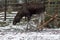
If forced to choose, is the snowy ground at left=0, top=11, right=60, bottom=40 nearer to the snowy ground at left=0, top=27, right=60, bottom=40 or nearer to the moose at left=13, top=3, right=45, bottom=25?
the snowy ground at left=0, top=27, right=60, bottom=40

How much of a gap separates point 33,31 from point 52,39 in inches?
68.9

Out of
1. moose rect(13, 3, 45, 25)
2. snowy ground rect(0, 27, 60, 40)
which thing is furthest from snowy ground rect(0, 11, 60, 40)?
moose rect(13, 3, 45, 25)

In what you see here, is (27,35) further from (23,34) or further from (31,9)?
(31,9)

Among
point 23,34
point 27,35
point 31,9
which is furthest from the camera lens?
point 31,9

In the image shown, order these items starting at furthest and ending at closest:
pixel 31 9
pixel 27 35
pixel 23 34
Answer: pixel 31 9 < pixel 23 34 < pixel 27 35

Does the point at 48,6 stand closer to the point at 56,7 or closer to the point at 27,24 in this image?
the point at 56,7

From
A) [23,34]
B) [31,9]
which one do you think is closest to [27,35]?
[23,34]

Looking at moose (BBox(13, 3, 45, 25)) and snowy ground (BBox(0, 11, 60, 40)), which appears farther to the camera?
moose (BBox(13, 3, 45, 25))

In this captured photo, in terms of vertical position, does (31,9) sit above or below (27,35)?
above

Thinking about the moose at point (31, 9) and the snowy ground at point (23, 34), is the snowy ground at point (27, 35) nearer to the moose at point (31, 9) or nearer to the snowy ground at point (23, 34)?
the snowy ground at point (23, 34)

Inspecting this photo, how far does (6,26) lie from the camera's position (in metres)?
11.5

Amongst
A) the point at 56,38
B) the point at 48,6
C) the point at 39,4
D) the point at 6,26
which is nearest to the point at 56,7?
the point at 48,6

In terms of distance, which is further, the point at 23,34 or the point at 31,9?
the point at 31,9

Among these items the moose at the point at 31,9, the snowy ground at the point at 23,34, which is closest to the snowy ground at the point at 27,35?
the snowy ground at the point at 23,34
